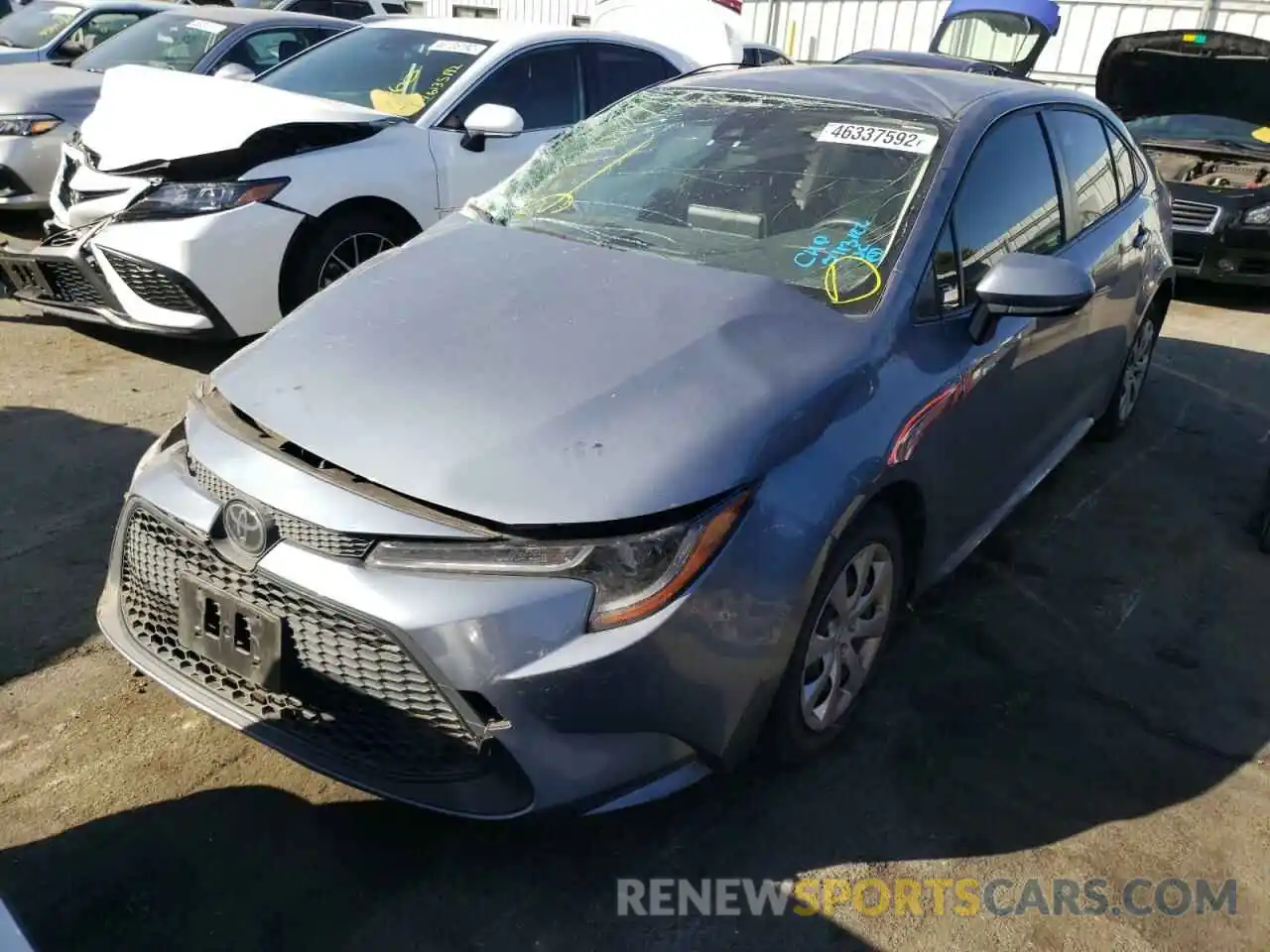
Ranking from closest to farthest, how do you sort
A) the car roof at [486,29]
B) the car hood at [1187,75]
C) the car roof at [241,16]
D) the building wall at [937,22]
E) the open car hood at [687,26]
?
the car roof at [486,29]
the car roof at [241,16]
the car hood at [1187,75]
the open car hood at [687,26]
the building wall at [937,22]

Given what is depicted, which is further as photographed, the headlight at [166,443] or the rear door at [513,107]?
the rear door at [513,107]

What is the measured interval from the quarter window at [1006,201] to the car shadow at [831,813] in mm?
1171

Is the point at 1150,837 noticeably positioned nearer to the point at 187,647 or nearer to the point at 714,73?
the point at 187,647

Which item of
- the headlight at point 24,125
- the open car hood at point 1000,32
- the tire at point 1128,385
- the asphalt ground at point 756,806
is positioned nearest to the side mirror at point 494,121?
the asphalt ground at point 756,806

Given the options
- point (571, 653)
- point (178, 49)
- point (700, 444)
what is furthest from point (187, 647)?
point (178, 49)

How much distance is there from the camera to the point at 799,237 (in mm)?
2891

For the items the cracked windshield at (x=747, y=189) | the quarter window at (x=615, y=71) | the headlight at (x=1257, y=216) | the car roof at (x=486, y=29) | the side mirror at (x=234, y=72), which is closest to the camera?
the cracked windshield at (x=747, y=189)

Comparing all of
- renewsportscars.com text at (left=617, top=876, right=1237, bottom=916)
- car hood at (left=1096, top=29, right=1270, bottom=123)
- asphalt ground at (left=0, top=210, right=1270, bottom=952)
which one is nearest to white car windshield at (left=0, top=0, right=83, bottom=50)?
asphalt ground at (left=0, top=210, right=1270, bottom=952)

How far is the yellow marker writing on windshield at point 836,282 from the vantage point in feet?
8.66

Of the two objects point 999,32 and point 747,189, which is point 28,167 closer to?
point 747,189

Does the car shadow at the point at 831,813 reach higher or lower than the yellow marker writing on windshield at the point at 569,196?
lower

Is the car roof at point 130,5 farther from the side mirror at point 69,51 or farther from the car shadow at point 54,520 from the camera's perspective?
the car shadow at point 54,520

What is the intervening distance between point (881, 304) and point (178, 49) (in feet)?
22.1

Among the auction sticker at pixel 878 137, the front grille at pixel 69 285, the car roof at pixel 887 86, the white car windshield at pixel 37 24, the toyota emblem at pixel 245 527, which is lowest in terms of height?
the front grille at pixel 69 285
